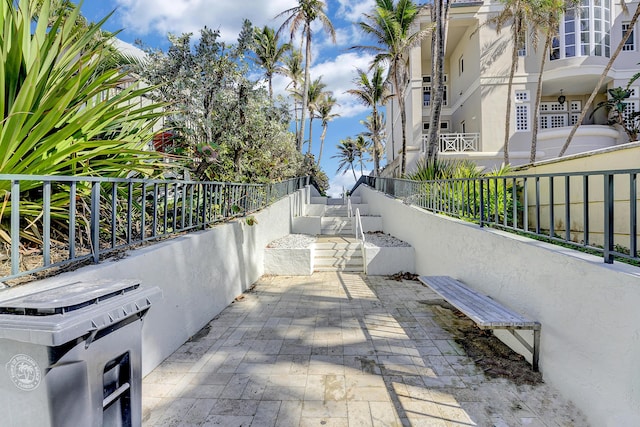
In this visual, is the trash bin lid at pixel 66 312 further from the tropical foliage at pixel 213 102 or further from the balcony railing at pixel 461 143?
the balcony railing at pixel 461 143

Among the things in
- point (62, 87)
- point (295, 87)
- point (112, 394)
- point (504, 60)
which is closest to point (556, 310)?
point (112, 394)

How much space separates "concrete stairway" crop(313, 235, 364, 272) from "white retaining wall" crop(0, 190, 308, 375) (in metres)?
1.95

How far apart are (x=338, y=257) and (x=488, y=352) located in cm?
443

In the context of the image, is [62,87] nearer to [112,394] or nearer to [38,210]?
[38,210]

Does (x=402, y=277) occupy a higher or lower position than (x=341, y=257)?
lower

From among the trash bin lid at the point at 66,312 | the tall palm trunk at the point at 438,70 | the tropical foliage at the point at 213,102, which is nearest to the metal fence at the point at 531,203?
the tall palm trunk at the point at 438,70

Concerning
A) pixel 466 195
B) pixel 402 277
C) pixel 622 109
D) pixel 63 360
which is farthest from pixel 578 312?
pixel 622 109

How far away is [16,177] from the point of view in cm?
187

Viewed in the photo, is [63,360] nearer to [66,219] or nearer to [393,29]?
[66,219]

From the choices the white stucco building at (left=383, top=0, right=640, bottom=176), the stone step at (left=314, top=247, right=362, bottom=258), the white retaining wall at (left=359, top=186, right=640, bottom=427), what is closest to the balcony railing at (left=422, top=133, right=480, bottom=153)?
the white stucco building at (left=383, top=0, right=640, bottom=176)

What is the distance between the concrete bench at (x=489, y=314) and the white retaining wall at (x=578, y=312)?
0.32 feet

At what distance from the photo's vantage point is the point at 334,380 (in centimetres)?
285

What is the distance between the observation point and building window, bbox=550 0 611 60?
549 inches

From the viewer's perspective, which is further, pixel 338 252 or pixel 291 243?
pixel 291 243
